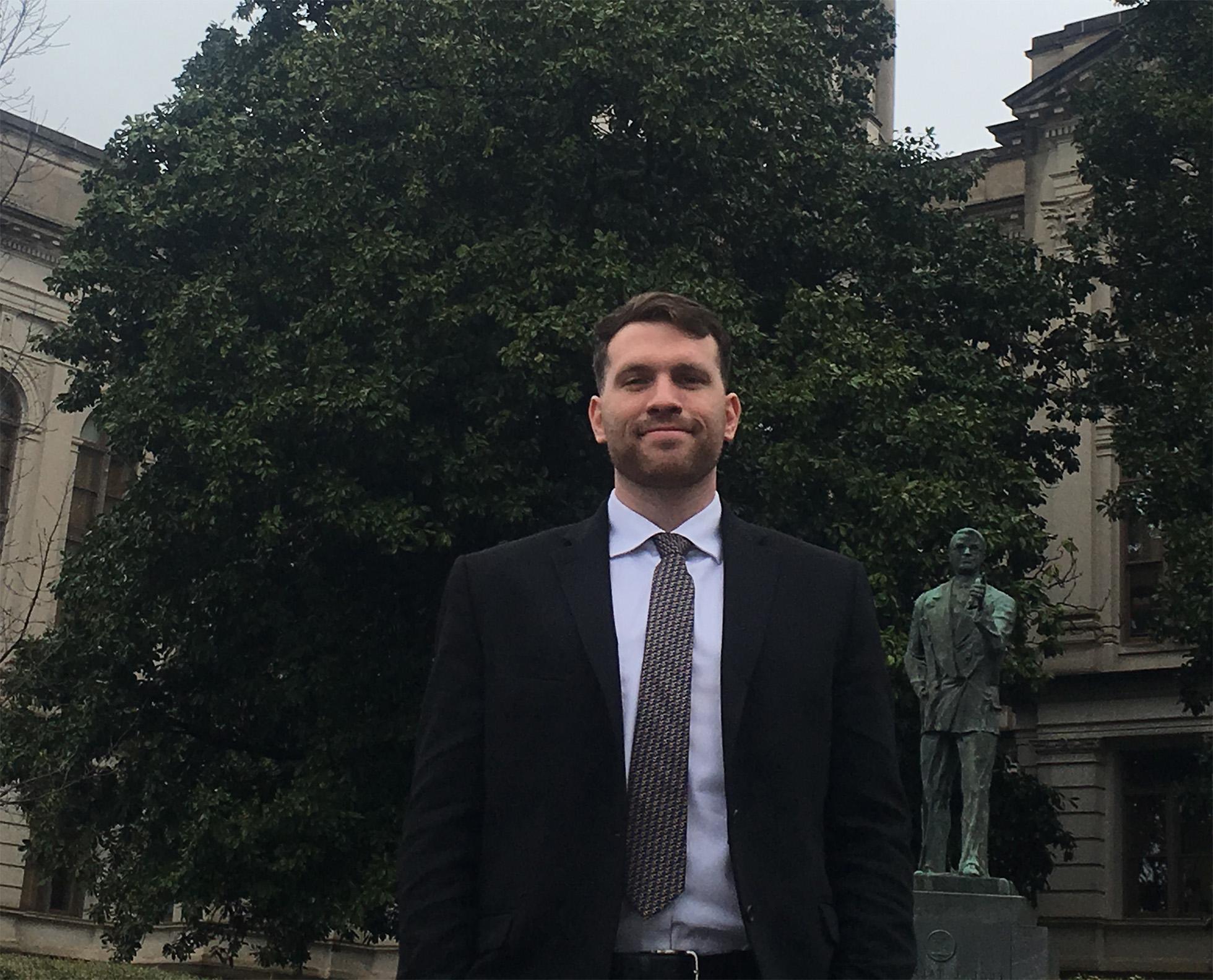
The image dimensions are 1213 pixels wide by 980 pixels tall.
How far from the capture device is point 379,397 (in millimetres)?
16250

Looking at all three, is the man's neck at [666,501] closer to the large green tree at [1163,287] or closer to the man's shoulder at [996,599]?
the man's shoulder at [996,599]

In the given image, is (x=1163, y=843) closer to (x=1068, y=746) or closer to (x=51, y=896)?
(x=1068, y=746)

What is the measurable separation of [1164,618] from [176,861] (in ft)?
35.9

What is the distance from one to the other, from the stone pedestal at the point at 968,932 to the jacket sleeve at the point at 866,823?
9080mm

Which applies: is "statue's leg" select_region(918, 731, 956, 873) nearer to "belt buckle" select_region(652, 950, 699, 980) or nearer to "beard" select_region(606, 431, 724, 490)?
"beard" select_region(606, 431, 724, 490)

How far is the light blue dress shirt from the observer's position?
305 cm

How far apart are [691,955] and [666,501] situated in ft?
2.87

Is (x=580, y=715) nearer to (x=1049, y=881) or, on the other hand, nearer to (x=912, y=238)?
(x=912, y=238)

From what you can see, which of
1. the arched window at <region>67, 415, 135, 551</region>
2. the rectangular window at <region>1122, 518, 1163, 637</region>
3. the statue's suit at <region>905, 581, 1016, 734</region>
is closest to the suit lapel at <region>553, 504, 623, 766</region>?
the statue's suit at <region>905, 581, 1016, 734</region>

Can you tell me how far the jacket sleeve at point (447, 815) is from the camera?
3053 mm

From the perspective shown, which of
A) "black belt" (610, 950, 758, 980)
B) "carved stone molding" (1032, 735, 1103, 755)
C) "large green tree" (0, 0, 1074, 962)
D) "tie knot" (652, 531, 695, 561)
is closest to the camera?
"black belt" (610, 950, 758, 980)

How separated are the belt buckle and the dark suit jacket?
9cm

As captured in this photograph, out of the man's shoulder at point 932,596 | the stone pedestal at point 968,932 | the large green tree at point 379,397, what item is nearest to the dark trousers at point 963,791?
the stone pedestal at point 968,932

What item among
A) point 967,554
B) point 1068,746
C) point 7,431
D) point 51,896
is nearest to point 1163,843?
point 1068,746
